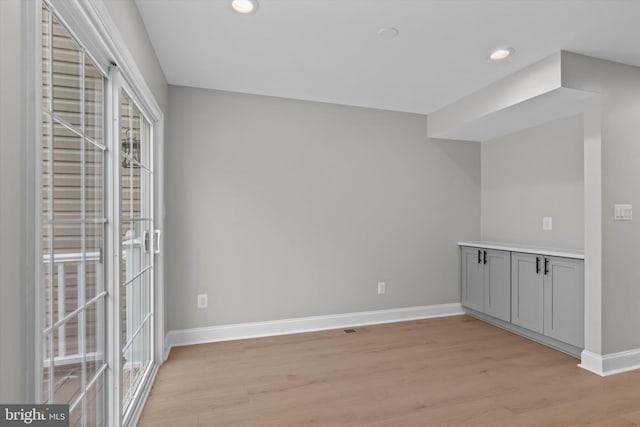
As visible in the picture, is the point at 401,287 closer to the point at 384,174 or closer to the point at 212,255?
the point at 384,174

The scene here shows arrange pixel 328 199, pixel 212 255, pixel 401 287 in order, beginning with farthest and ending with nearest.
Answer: pixel 401 287 < pixel 328 199 < pixel 212 255

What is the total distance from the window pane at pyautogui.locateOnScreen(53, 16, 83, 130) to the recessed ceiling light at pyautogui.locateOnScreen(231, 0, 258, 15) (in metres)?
0.95

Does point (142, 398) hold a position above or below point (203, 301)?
below

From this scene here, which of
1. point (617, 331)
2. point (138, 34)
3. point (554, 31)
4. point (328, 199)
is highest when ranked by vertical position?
point (554, 31)

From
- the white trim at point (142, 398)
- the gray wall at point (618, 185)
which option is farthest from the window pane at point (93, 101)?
the gray wall at point (618, 185)

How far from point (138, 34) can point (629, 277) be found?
3948 millimetres

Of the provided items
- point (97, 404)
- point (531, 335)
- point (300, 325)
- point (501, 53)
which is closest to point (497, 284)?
point (531, 335)

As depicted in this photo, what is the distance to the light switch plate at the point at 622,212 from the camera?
8.38 feet

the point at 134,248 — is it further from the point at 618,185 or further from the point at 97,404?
the point at 618,185

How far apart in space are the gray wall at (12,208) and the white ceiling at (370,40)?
140cm

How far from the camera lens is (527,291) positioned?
10.4 feet

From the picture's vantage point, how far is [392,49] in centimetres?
242

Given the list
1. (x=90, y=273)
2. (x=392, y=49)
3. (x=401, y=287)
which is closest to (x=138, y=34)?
(x=90, y=273)

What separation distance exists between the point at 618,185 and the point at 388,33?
2.17 metres
